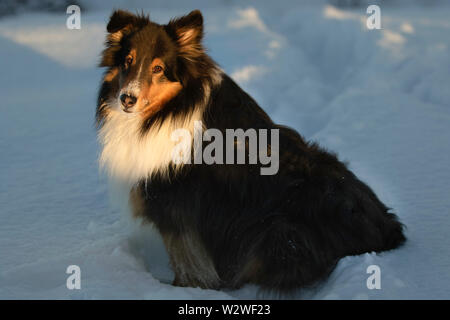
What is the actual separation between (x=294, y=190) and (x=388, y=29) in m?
7.52

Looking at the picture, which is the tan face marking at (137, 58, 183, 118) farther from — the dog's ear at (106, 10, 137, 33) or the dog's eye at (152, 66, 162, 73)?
the dog's ear at (106, 10, 137, 33)

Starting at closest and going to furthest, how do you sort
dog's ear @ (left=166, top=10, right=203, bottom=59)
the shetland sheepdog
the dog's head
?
the shetland sheepdog < the dog's head < dog's ear @ (left=166, top=10, right=203, bottom=59)

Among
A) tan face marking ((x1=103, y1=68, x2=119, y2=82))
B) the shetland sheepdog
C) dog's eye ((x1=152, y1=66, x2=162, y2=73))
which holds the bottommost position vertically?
the shetland sheepdog

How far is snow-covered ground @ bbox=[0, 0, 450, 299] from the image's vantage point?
9.76 ft

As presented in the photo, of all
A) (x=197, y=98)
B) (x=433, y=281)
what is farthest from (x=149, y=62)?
(x=433, y=281)

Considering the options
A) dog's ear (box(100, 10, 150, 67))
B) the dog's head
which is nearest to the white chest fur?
the dog's head

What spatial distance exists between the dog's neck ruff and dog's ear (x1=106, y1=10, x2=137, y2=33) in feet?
1.70

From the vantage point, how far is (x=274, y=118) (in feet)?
20.4

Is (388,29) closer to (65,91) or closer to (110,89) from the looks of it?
(65,91)

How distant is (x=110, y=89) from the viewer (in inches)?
126

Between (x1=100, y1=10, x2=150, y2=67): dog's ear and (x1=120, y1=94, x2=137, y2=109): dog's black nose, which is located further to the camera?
(x1=100, y1=10, x2=150, y2=67): dog's ear

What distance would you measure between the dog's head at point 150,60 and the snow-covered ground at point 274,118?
0.77 meters

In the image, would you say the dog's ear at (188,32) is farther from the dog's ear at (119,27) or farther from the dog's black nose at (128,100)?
the dog's black nose at (128,100)

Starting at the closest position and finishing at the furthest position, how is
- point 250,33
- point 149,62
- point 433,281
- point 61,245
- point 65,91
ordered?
point 433,281
point 149,62
point 61,245
point 65,91
point 250,33
